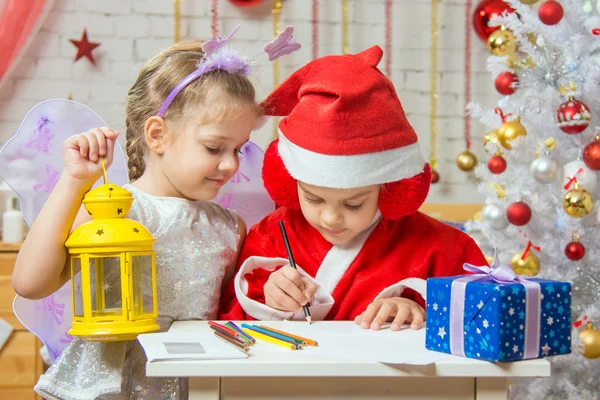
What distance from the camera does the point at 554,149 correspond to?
225 cm

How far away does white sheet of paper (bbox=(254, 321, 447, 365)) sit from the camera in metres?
0.94

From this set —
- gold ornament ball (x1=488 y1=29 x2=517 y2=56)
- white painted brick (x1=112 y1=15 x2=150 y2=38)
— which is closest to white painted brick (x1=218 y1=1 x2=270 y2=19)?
white painted brick (x1=112 y1=15 x2=150 y2=38)

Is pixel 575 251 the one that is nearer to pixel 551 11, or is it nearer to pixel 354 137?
pixel 551 11

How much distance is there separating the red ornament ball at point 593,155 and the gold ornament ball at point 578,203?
8 cm

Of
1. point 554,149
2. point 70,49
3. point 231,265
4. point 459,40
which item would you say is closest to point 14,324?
point 70,49

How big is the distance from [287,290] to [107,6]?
85.4 inches

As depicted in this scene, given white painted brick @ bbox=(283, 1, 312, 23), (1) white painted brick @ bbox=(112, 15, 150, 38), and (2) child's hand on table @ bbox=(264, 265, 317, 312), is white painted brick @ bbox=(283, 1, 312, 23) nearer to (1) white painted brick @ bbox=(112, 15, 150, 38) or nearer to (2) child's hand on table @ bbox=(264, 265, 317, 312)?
(1) white painted brick @ bbox=(112, 15, 150, 38)

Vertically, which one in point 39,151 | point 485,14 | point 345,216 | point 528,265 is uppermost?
point 485,14

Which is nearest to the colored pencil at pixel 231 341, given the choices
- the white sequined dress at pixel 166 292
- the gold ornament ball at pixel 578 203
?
the white sequined dress at pixel 166 292

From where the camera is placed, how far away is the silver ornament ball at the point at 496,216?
231 cm

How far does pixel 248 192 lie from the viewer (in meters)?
1.67

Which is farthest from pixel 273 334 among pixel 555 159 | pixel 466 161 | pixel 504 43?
pixel 466 161

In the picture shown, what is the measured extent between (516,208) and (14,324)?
1.78 m

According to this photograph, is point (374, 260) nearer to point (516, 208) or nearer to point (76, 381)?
point (76, 381)
